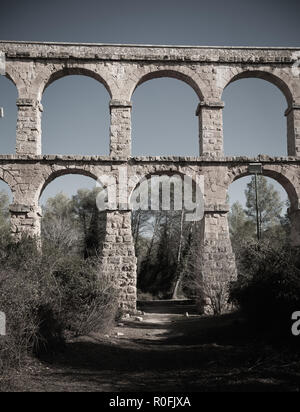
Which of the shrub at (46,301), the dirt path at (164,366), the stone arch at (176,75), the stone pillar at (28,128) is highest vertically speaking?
the stone arch at (176,75)

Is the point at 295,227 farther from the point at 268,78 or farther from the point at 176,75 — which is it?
the point at 176,75

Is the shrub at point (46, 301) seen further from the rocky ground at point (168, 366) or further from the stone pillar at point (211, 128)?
the stone pillar at point (211, 128)

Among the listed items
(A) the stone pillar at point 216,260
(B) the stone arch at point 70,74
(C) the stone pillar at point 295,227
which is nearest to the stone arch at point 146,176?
Result: (A) the stone pillar at point 216,260

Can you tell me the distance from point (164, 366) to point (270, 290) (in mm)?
2499

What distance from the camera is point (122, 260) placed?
13.1 m

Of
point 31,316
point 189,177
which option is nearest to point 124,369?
point 31,316

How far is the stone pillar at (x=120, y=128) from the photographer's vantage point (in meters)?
13.9

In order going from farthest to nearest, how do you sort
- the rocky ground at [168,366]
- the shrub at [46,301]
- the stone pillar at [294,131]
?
the stone pillar at [294,131] < the shrub at [46,301] < the rocky ground at [168,366]

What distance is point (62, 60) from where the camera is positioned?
47.2ft

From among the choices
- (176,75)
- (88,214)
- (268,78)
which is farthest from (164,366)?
(88,214)

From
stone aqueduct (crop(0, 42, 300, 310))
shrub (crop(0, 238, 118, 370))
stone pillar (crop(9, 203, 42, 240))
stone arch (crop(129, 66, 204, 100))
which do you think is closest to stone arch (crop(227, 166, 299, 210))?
stone aqueduct (crop(0, 42, 300, 310))

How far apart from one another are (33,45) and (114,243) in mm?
7861

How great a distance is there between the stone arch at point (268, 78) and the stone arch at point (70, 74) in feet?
15.2

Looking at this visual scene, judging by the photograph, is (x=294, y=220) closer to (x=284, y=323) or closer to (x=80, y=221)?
(x=284, y=323)
